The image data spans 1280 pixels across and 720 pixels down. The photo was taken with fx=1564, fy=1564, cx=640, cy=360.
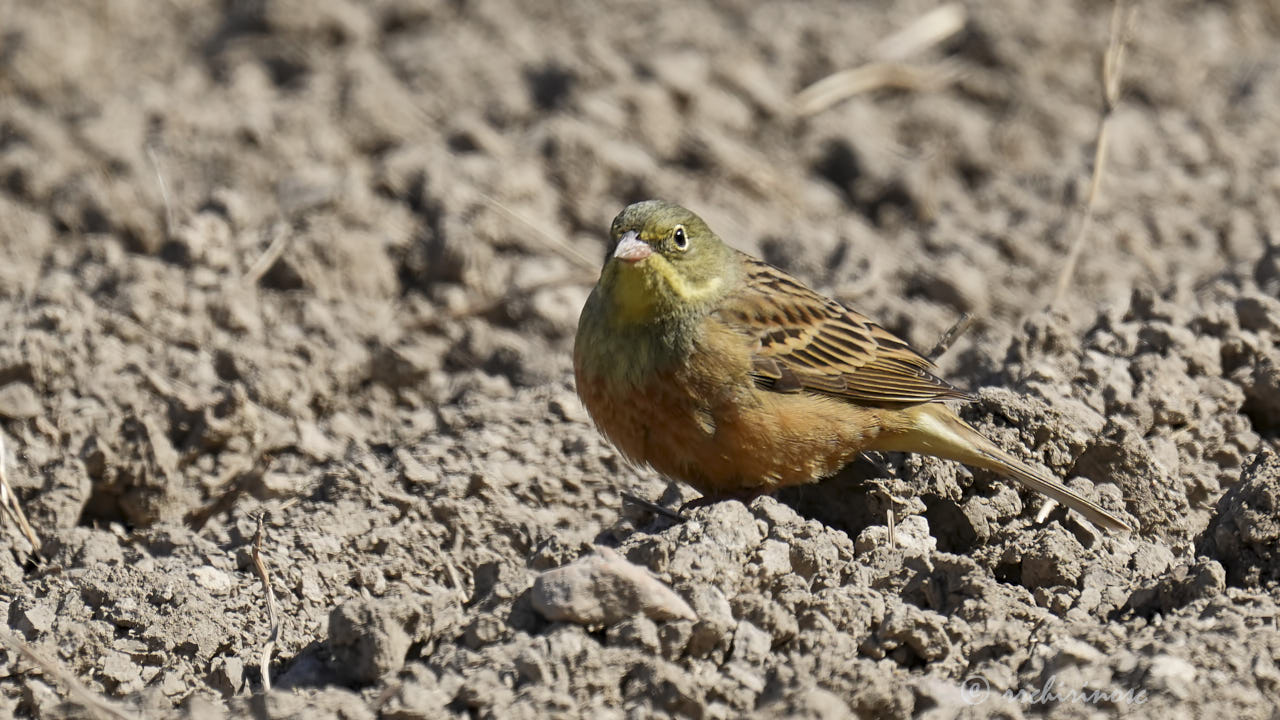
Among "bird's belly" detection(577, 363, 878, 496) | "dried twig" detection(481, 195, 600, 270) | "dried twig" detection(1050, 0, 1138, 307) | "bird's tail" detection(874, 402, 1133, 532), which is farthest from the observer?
"dried twig" detection(481, 195, 600, 270)

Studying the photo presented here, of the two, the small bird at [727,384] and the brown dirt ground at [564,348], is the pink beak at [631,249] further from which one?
the brown dirt ground at [564,348]

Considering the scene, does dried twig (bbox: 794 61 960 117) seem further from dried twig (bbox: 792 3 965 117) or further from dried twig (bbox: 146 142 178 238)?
dried twig (bbox: 146 142 178 238)

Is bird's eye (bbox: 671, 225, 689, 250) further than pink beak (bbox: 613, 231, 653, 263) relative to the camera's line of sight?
Yes

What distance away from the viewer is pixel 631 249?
582cm

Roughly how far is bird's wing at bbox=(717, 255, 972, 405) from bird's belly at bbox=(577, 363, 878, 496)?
6.0 inches

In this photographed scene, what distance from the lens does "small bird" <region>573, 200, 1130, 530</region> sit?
569cm

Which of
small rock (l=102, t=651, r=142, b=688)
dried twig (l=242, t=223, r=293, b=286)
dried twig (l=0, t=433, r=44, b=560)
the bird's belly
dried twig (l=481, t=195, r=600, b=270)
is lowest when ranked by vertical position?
small rock (l=102, t=651, r=142, b=688)

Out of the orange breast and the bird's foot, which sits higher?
the orange breast

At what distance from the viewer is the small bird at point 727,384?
18.7ft

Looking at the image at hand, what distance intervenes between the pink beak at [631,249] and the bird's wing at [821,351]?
39cm

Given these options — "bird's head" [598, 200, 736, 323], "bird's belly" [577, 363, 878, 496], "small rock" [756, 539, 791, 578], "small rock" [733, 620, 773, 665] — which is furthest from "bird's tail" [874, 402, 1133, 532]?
"small rock" [733, 620, 773, 665]

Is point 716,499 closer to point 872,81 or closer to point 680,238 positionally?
point 680,238

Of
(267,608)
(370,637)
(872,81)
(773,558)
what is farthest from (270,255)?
(872,81)

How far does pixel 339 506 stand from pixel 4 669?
142 cm
